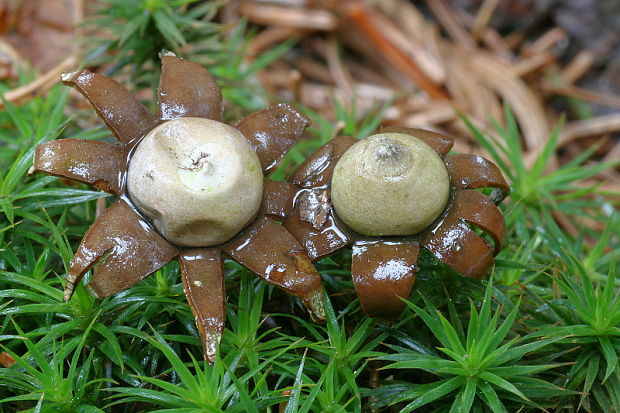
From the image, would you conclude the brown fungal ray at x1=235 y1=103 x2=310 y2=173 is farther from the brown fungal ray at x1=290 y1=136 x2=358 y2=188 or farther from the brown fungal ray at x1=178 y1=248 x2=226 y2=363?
the brown fungal ray at x1=178 y1=248 x2=226 y2=363

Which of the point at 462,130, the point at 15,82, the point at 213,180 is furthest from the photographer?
the point at 462,130

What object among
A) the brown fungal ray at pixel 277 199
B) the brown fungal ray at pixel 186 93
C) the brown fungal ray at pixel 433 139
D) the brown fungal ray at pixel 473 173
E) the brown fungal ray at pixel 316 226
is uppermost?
the brown fungal ray at pixel 186 93

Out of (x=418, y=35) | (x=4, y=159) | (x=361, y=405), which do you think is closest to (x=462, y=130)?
(x=418, y=35)

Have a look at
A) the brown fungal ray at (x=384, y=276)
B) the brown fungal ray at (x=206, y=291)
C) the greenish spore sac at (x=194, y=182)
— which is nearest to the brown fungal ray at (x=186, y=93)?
the greenish spore sac at (x=194, y=182)

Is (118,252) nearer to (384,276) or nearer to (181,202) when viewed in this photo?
(181,202)

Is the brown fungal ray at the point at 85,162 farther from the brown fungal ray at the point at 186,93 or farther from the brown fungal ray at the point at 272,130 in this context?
the brown fungal ray at the point at 272,130

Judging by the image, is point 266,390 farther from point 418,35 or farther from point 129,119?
point 418,35
